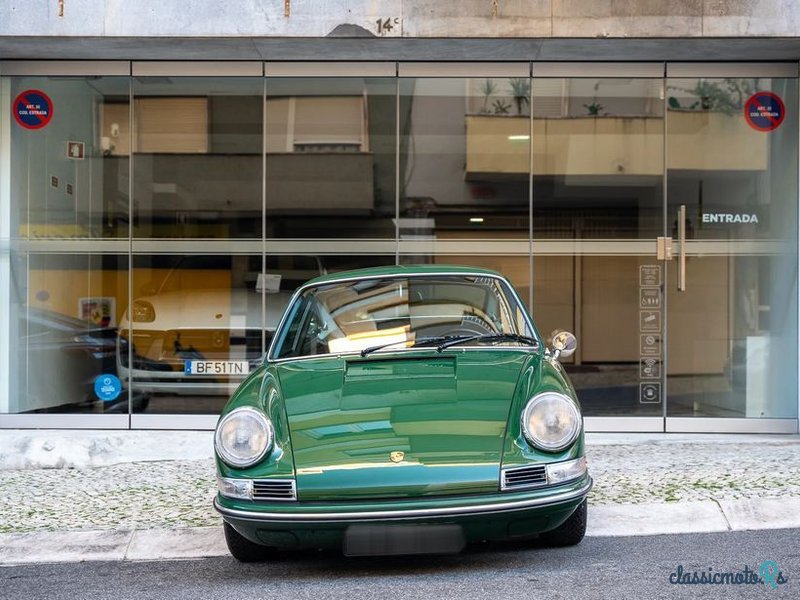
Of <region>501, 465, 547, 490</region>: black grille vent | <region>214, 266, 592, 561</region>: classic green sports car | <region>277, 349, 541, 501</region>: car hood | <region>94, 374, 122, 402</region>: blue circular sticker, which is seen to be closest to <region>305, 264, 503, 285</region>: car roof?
<region>214, 266, 592, 561</region>: classic green sports car

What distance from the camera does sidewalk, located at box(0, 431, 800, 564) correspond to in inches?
206

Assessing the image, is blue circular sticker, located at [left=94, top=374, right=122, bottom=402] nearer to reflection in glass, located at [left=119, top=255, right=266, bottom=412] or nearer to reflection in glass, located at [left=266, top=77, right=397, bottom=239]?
reflection in glass, located at [left=119, top=255, right=266, bottom=412]

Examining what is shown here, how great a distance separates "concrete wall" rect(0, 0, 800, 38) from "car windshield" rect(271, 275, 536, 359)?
403cm

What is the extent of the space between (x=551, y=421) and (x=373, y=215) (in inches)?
236

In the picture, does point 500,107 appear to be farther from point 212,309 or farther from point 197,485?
point 197,485

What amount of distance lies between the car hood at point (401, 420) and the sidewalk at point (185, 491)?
125 cm

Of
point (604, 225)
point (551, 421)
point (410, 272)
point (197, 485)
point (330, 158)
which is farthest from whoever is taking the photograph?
point (330, 158)

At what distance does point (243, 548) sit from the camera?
4504mm

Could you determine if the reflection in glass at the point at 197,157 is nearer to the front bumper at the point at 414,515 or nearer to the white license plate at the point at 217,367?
the white license plate at the point at 217,367

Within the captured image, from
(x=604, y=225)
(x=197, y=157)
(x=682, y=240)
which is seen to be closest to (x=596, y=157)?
(x=604, y=225)

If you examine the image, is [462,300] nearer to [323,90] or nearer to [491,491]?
[491,491]

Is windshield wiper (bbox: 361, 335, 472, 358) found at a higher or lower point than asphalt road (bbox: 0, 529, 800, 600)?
higher

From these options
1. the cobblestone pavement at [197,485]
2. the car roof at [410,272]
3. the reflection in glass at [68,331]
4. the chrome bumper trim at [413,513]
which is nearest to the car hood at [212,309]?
the reflection in glass at [68,331]

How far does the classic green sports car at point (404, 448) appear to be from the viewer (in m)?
3.79
